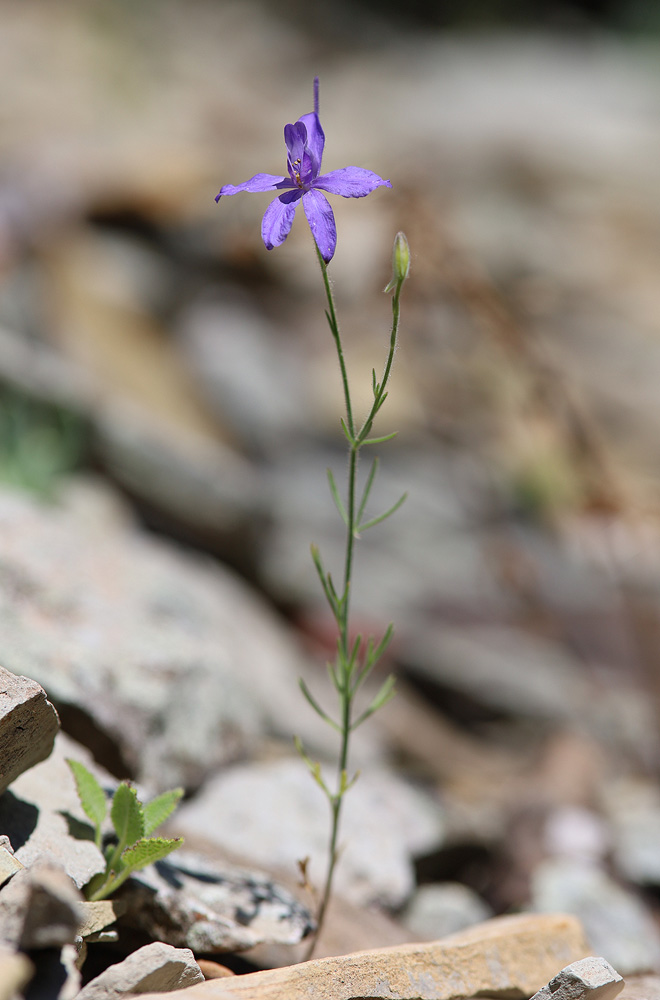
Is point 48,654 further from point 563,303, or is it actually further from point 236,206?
point 563,303

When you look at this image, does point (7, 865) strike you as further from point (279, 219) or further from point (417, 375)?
point (417, 375)

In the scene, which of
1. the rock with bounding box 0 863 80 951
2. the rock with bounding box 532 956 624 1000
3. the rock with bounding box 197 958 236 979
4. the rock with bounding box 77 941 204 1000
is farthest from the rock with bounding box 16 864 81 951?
the rock with bounding box 532 956 624 1000

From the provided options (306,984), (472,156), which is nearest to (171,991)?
(306,984)

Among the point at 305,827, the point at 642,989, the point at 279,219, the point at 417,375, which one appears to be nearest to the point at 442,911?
the point at 305,827

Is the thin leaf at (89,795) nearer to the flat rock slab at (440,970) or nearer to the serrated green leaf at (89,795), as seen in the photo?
the serrated green leaf at (89,795)

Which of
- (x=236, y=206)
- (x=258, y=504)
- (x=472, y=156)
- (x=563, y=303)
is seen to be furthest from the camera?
(x=472, y=156)
